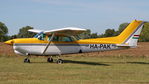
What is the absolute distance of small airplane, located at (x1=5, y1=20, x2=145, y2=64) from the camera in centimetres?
1792

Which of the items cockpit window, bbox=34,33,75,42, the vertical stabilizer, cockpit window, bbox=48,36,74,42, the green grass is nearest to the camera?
the green grass

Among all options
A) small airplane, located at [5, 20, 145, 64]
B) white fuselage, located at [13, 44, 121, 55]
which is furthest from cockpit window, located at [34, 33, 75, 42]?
white fuselage, located at [13, 44, 121, 55]

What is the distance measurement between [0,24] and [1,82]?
334ft

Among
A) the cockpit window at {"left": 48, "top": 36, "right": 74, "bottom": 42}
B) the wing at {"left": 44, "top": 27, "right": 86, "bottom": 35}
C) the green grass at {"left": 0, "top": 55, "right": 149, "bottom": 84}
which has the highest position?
the wing at {"left": 44, "top": 27, "right": 86, "bottom": 35}

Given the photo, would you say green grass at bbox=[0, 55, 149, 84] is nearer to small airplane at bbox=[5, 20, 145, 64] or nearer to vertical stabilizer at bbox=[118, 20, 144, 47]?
small airplane at bbox=[5, 20, 145, 64]

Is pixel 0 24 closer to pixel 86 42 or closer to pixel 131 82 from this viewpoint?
pixel 86 42

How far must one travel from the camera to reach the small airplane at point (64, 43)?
17.9m

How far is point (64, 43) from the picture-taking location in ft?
61.4

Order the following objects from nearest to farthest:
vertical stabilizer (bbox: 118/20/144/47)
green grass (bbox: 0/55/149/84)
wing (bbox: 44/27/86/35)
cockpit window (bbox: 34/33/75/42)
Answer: green grass (bbox: 0/55/149/84) → wing (bbox: 44/27/86/35) → cockpit window (bbox: 34/33/75/42) → vertical stabilizer (bbox: 118/20/144/47)

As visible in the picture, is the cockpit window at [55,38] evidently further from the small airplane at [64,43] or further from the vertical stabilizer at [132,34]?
the vertical stabilizer at [132,34]

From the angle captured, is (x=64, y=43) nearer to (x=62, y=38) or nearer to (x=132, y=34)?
(x=62, y=38)

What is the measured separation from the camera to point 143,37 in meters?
92.1

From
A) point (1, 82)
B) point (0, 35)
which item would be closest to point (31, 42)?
point (1, 82)

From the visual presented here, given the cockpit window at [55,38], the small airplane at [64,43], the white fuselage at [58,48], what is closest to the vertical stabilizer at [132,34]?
the small airplane at [64,43]
